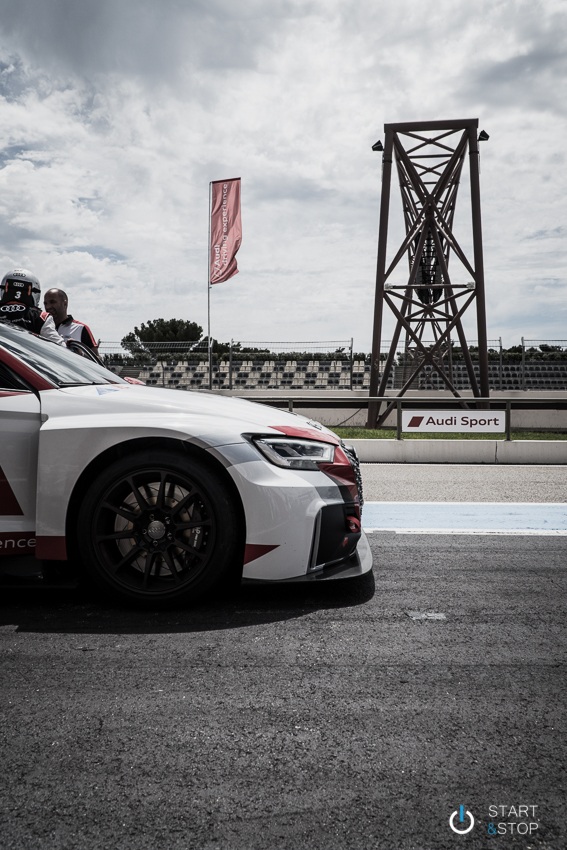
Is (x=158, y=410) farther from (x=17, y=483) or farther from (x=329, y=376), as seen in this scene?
(x=329, y=376)

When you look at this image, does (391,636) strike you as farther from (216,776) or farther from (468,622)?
(216,776)

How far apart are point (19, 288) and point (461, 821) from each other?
196 inches

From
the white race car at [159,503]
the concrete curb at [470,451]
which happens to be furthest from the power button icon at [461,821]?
the concrete curb at [470,451]

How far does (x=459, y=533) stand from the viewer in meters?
4.87

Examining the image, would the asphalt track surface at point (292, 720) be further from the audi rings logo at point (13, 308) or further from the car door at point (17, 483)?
the audi rings logo at point (13, 308)

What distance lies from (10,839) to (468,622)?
203 cm

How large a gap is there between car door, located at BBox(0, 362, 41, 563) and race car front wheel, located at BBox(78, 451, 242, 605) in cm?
26

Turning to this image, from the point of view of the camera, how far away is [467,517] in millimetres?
5684

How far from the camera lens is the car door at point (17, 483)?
9.86 feet

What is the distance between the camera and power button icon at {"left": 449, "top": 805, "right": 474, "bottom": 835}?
1.50 m

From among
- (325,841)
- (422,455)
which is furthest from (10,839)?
(422,455)

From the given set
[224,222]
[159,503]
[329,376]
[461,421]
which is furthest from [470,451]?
[224,222]

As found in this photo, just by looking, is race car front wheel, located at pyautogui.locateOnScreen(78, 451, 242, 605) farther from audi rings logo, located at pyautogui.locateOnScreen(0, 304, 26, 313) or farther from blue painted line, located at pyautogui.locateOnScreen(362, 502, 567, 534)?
audi rings logo, located at pyautogui.locateOnScreen(0, 304, 26, 313)

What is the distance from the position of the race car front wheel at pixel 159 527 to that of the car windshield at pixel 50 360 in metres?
0.72
